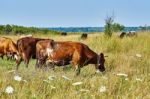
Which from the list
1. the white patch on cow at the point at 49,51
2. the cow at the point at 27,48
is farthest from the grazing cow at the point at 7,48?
the white patch on cow at the point at 49,51

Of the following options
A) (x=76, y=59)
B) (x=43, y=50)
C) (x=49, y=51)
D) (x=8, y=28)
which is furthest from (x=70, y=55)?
(x=8, y=28)

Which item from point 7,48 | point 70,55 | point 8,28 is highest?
point 70,55

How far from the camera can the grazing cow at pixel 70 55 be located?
15.4 metres

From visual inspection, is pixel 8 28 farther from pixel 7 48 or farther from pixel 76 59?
pixel 76 59

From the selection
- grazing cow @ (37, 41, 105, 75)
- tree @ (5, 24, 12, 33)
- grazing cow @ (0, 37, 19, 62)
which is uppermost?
grazing cow @ (37, 41, 105, 75)

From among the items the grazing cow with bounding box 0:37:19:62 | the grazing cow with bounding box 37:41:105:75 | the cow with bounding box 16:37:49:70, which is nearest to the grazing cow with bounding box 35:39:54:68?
the grazing cow with bounding box 37:41:105:75

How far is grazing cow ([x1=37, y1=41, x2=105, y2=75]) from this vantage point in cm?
1542

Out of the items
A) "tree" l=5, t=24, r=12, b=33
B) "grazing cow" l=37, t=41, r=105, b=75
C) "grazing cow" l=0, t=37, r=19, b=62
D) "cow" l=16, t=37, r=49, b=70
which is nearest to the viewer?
"grazing cow" l=37, t=41, r=105, b=75

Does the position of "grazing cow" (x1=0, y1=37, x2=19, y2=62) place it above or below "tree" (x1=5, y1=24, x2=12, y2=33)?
above

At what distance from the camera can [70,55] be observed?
15.6m

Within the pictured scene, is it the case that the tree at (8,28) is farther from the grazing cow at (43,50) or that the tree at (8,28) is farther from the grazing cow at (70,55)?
the grazing cow at (70,55)

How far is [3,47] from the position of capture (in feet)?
68.3

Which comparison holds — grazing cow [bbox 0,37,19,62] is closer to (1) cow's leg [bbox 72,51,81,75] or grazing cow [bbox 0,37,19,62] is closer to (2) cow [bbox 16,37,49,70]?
(2) cow [bbox 16,37,49,70]

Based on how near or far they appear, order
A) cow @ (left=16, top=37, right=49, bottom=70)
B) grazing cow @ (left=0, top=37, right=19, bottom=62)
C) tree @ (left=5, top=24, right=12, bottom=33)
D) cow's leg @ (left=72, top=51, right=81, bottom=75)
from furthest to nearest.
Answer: tree @ (left=5, top=24, right=12, bottom=33)
grazing cow @ (left=0, top=37, right=19, bottom=62)
cow @ (left=16, top=37, right=49, bottom=70)
cow's leg @ (left=72, top=51, right=81, bottom=75)
